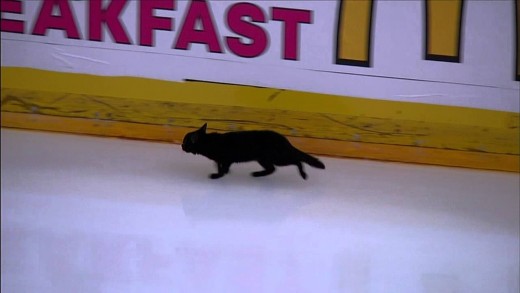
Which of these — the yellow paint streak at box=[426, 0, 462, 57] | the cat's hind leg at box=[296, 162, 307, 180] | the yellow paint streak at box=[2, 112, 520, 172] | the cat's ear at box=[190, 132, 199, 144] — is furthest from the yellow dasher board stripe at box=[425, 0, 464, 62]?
the cat's ear at box=[190, 132, 199, 144]

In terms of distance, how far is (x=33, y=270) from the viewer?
612 millimetres

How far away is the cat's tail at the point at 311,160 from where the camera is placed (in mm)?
726

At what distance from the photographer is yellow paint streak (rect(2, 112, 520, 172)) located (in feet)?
2.50

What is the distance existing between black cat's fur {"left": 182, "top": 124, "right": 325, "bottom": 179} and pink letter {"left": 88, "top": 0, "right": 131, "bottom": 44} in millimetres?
194

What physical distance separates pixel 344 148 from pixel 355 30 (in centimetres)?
17

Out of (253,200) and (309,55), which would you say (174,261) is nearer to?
(253,200)

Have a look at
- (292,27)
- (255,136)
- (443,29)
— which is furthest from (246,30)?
(443,29)

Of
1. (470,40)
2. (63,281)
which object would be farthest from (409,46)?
(63,281)

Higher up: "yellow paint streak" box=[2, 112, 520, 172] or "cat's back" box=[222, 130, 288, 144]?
"cat's back" box=[222, 130, 288, 144]

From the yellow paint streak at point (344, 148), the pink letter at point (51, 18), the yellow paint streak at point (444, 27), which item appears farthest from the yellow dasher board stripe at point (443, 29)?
the pink letter at point (51, 18)

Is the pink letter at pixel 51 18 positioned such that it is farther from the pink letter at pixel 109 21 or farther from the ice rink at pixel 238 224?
the ice rink at pixel 238 224

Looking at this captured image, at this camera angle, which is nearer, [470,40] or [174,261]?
[174,261]

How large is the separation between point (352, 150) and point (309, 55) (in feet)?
0.49

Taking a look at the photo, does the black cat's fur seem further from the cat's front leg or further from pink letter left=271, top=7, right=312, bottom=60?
pink letter left=271, top=7, right=312, bottom=60
